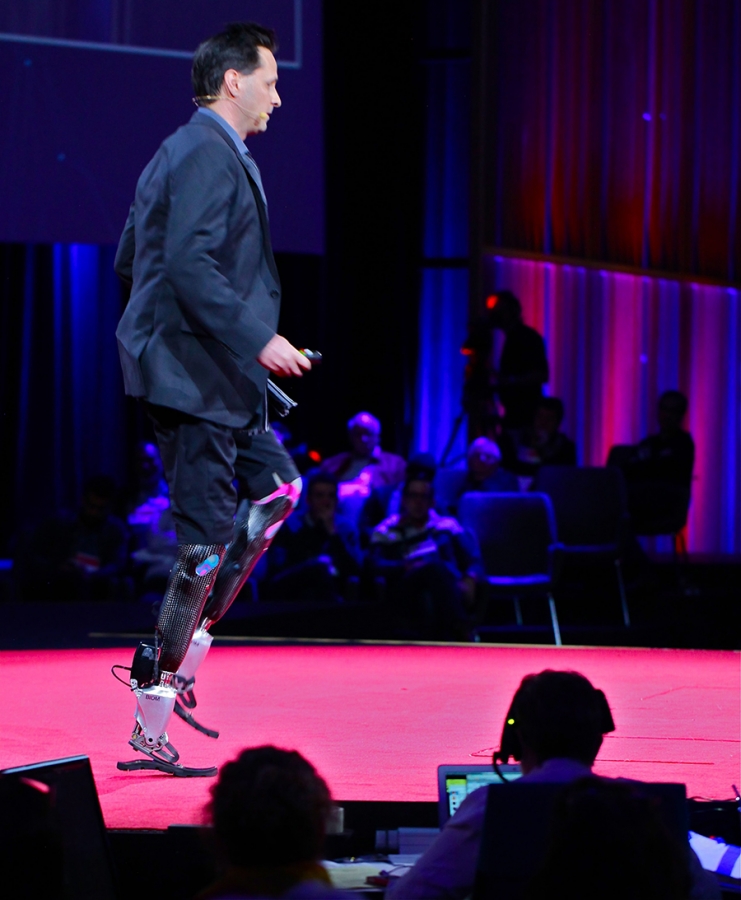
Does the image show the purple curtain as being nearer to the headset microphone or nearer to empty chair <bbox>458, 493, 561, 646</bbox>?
empty chair <bbox>458, 493, 561, 646</bbox>

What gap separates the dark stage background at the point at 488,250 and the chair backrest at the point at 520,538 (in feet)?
7.23

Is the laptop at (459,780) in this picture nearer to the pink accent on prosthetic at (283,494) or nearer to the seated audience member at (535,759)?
the seated audience member at (535,759)

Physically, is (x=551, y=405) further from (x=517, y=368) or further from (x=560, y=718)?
(x=560, y=718)

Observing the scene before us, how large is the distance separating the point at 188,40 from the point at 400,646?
9.10 ft

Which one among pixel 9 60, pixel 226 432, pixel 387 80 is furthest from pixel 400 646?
pixel 387 80

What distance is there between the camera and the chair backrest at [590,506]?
7.00m

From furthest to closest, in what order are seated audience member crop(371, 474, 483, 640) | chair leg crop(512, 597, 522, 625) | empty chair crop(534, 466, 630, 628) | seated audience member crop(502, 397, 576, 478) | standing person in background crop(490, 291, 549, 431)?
standing person in background crop(490, 291, 549, 431) < seated audience member crop(502, 397, 576, 478) < empty chair crop(534, 466, 630, 628) < chair leg crop(512, 597, 522, 625) < seated audience member crop(371, 474, 483, 640)

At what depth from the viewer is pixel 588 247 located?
1017 cm

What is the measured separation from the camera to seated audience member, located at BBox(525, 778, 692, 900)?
1.35 m

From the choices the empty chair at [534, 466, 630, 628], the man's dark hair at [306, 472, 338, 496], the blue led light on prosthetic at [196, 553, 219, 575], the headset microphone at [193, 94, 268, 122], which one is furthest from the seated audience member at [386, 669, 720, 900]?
the empty chair at [534, 466, 630, 628]

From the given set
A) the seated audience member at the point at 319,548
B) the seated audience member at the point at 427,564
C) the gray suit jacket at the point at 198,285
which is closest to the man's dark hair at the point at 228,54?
the gray suit jacket at the point at 198,285

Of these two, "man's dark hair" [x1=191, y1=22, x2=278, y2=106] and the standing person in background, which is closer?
"man's dark hair" [x1=191, y1=22, x2=278, y2=106]

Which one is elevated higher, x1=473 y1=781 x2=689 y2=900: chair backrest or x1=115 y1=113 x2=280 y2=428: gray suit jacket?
x1=115 y1=113 x2=280 y2=428: gray suit jacket

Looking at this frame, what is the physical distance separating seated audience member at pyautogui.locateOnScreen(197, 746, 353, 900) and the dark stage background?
628 centimetres
